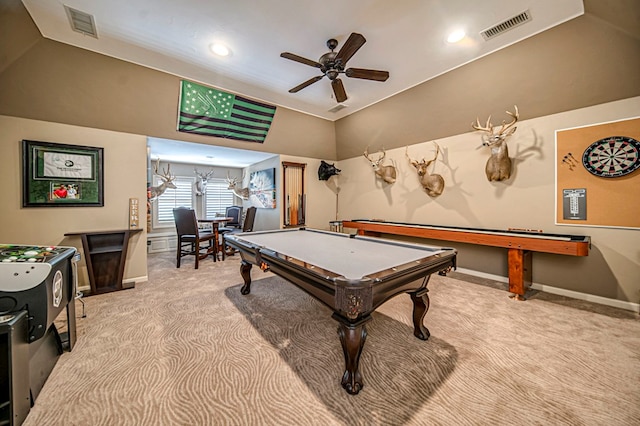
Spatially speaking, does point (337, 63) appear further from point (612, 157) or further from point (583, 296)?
point (583, 296)

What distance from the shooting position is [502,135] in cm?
338

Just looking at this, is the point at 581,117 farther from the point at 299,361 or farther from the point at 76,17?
the point at 76,17

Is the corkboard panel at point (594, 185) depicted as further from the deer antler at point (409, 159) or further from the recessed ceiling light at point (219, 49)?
the recessed ceiling light at point (219, 49)

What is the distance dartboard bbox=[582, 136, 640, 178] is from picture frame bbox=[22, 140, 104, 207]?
6.63 metres

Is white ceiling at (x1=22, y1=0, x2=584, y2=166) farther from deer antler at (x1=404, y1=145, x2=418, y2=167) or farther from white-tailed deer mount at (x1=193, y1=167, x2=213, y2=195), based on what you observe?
white-tailed deer mount at (x1=193, y1=167, x2=213, y2=195)

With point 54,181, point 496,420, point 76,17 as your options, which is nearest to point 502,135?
point 496,420

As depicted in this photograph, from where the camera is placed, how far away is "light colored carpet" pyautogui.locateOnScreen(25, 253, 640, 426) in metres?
1.40

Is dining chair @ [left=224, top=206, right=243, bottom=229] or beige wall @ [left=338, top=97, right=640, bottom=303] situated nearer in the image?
beige wall @ [left=338, top=97, right=640, bottom=303]

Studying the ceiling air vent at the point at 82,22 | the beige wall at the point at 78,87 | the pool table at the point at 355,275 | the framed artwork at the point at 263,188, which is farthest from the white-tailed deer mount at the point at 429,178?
the ceiling air vent at the point at 82,22

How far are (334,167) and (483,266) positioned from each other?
12.8 feet

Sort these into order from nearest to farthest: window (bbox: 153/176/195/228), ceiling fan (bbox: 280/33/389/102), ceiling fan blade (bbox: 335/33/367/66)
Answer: ceiling fan blade (bbox: 335/33/367/66) < ceiling fan (bbox: 280/33/389/102) < window (bbox: 153/176/195/228)

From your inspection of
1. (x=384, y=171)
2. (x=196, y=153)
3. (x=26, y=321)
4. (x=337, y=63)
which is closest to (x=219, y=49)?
(x=337, y=63)

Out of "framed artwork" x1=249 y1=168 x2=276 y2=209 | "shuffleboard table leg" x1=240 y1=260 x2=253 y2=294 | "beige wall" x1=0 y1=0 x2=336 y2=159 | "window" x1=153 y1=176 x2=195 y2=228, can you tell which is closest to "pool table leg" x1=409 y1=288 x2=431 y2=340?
"shuffleboard table leg" x1=240 y1=260 x2=253 y2=294

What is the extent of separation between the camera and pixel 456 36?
2.85 meters
